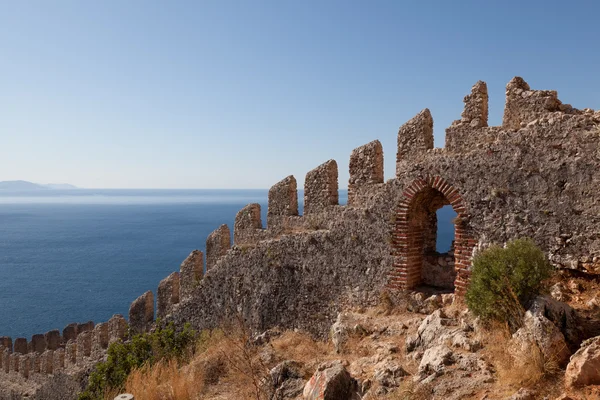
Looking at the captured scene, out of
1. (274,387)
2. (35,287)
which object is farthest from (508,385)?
(35,287)

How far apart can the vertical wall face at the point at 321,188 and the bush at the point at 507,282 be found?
193 inches

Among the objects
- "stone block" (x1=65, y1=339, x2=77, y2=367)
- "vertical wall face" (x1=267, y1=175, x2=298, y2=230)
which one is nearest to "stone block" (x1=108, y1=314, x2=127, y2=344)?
"stone block" (x1=65, y1=339, x2=77, y2=367)

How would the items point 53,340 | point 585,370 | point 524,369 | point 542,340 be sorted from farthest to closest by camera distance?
1. point 53,340
2. point 542,340
3. point 524,369
4. point 585,370

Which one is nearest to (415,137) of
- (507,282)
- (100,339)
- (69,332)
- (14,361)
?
(507,282)

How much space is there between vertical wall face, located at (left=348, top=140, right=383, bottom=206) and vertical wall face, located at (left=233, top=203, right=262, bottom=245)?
3197mm

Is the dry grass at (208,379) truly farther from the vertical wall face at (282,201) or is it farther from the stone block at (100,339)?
the stone block at (100,339)

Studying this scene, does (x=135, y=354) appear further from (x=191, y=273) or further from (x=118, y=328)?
(x=118, y=328)

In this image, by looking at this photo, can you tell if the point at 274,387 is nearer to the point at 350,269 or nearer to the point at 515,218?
the point at 350,269

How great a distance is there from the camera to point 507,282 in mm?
6039

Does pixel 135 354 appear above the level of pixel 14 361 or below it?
above

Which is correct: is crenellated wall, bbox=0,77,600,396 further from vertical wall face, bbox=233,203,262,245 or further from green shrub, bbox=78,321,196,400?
green shrub, bbox=78,321,196,400

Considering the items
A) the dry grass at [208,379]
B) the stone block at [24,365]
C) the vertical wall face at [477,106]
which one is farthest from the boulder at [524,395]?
the stone block at [24,365]

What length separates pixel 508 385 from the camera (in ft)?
16.6

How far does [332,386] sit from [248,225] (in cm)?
720
